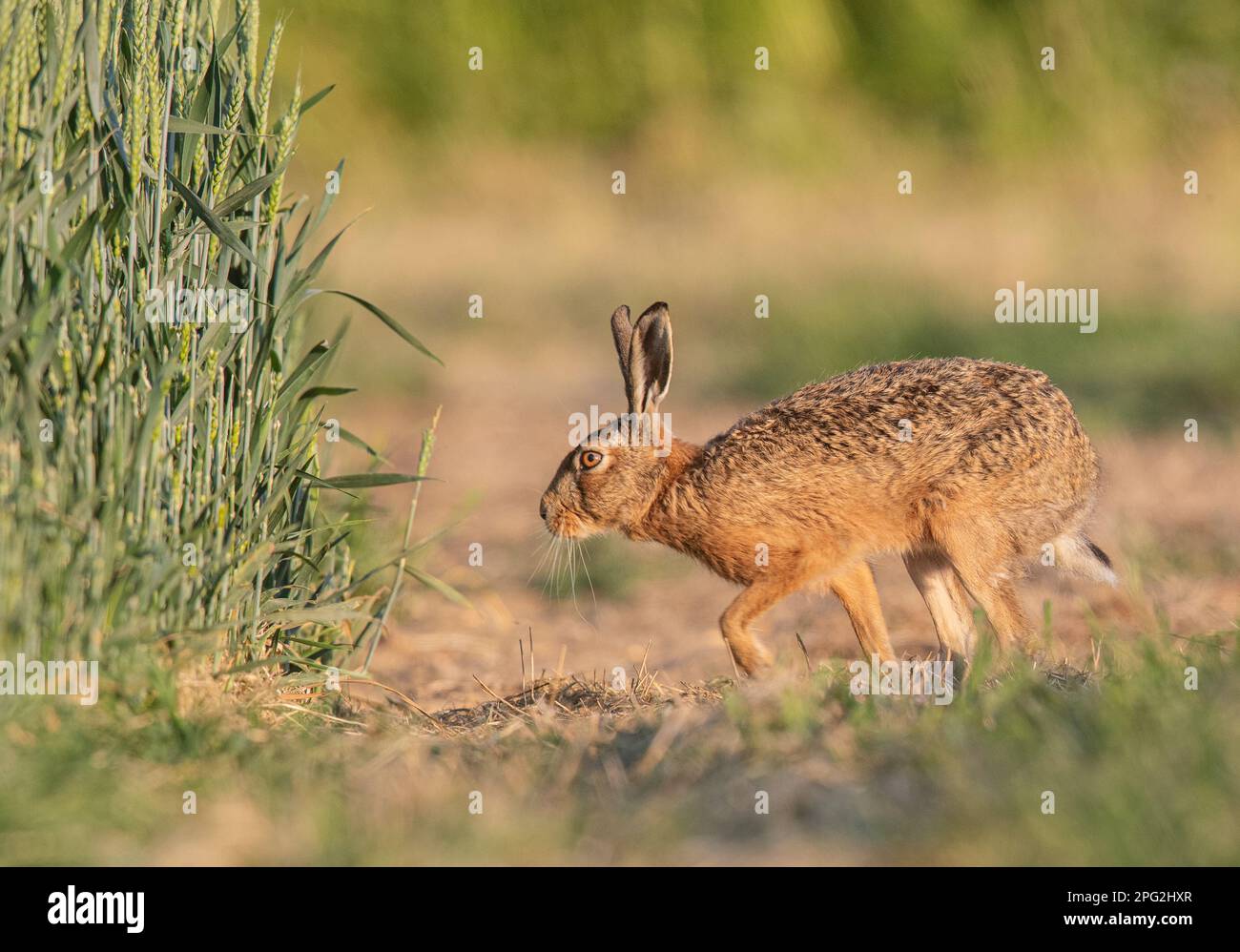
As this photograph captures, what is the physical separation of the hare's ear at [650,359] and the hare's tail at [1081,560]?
166 cm

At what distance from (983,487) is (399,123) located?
10.7 meters

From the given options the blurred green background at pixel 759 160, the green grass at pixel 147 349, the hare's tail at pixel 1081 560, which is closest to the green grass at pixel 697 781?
the green grass at pixel 147 349

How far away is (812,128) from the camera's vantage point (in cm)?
1432

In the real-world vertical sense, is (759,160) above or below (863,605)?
above

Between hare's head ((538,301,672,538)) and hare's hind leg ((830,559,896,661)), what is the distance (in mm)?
851

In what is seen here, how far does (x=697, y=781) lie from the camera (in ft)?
12.1

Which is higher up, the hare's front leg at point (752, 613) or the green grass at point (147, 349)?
the green grass at point (147, 349)

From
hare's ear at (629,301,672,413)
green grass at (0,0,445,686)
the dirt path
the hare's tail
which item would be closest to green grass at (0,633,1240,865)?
green grass at (0,0,445,686)

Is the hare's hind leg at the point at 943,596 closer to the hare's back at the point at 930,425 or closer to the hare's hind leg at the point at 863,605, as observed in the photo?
the hare's hind leg at the point at 863,605

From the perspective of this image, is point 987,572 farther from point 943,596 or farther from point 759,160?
point 759,160

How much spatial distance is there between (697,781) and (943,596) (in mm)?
2505

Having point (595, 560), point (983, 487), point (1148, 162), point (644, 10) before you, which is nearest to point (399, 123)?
point (644, 10)

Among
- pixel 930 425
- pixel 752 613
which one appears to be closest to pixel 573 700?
pixel 752 613

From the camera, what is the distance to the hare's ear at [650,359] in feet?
18.5
